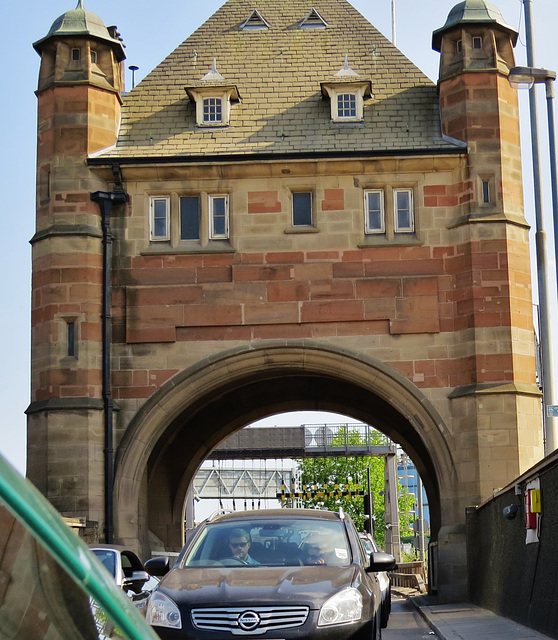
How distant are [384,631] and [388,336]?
823 cm

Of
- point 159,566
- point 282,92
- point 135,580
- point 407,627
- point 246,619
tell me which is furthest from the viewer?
point 282,92

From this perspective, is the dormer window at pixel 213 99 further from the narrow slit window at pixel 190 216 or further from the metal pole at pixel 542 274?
the metal pole at pixel 542 274

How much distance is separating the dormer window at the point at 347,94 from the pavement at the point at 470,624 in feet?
33.0

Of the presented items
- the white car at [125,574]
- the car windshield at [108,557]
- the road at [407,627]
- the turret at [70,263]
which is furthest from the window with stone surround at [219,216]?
the car windshield at [108,557]

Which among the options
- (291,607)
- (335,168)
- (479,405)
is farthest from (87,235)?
(291,607)

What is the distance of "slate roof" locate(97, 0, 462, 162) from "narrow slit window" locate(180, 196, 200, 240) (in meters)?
0.91

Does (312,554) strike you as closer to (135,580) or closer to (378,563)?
(378,563)

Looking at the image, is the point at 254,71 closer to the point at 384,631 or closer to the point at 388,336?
the point at 388,336

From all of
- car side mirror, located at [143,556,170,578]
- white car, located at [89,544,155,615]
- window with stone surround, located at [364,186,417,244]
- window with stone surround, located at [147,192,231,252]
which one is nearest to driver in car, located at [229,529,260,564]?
car side mirror, located at [143,556,170,578]

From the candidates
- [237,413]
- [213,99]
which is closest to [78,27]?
[213,99]

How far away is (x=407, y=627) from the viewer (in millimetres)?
16641

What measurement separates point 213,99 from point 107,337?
5704 millimetres

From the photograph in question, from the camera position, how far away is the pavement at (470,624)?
1212cm

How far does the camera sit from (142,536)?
23578 mm
